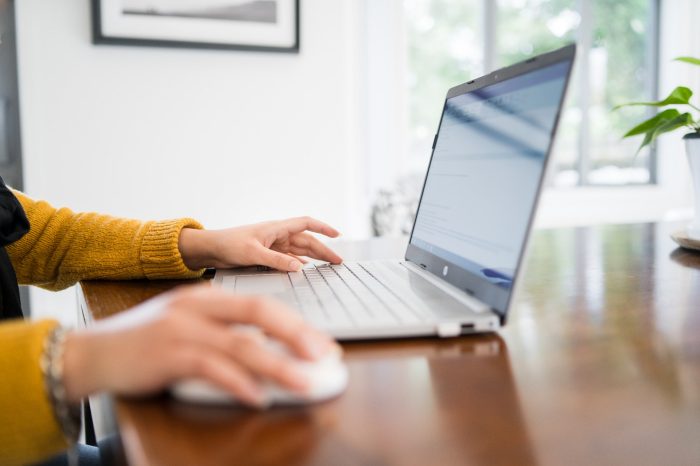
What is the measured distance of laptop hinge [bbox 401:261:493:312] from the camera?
1.98 feet

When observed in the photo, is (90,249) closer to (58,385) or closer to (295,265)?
(295,265)

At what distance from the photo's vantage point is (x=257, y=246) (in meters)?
0.86

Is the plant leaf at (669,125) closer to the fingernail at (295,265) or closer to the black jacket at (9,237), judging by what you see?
the fingernail at (295,265)

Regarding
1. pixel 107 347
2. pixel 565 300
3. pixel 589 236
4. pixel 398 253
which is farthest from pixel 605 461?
pixel 589 236

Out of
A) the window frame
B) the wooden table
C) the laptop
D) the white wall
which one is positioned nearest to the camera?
the wooden table

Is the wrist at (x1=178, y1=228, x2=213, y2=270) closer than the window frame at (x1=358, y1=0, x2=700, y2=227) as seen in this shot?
Yes

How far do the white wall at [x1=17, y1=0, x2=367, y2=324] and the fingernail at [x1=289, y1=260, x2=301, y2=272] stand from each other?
5.11 ft

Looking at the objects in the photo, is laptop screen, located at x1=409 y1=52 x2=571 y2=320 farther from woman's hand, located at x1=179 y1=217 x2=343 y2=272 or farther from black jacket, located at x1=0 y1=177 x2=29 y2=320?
black jacket, located at x1=0 y1=177 x2=29 y2=320

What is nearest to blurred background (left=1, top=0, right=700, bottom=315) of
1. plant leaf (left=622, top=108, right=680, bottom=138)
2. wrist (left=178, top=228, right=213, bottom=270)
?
plant leaf (left=622, top=108, right=680, bottom=138)

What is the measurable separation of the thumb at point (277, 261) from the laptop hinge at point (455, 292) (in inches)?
6.0

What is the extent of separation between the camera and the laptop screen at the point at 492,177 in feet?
1.92

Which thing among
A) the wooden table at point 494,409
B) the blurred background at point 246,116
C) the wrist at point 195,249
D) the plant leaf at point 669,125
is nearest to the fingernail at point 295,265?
the wrist at point 195,249

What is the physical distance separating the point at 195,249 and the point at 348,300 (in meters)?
0.31

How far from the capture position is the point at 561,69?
0.59 m
